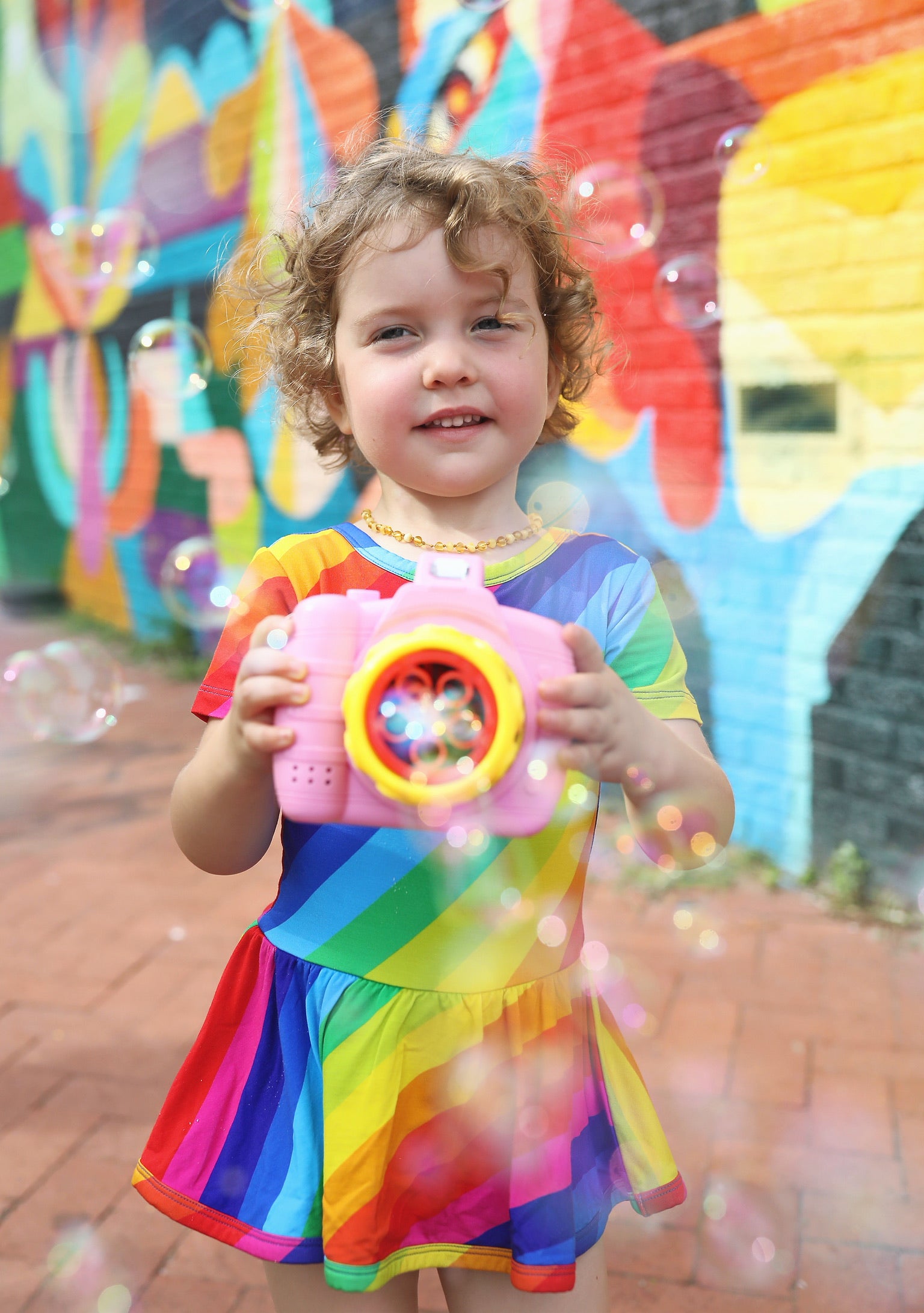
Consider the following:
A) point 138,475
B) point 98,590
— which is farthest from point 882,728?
point 98,590

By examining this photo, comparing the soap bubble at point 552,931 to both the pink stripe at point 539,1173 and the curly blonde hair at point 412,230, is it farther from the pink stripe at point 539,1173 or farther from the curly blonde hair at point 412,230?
the curly blonde hair at point 412,230

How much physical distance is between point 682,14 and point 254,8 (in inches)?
85.7

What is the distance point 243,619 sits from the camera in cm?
112

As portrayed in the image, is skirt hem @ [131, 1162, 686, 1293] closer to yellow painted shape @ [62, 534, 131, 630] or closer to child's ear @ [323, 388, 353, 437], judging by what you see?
child's ear @ [323, 388, 353, 437]

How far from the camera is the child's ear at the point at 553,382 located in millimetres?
1276

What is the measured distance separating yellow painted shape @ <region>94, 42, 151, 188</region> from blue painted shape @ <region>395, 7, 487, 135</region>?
2.09 metres

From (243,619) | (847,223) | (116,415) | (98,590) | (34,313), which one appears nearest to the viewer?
(243,619)

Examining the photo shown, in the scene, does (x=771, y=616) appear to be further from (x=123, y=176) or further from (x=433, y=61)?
(x=123, y=176)

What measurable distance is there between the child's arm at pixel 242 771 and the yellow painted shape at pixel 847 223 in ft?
6.65

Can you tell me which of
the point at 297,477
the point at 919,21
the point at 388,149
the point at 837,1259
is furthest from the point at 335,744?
the point at 297,477

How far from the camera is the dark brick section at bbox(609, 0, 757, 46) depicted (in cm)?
275

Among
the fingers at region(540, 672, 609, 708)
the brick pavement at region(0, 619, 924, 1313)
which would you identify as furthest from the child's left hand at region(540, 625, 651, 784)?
the brick pavement at region(0, 619, 924, 1313)

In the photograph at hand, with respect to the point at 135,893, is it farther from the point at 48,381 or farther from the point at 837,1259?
the point at 48,381

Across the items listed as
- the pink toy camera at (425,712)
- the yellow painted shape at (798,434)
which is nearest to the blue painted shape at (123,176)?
the yellow painted shape at (798,434)
